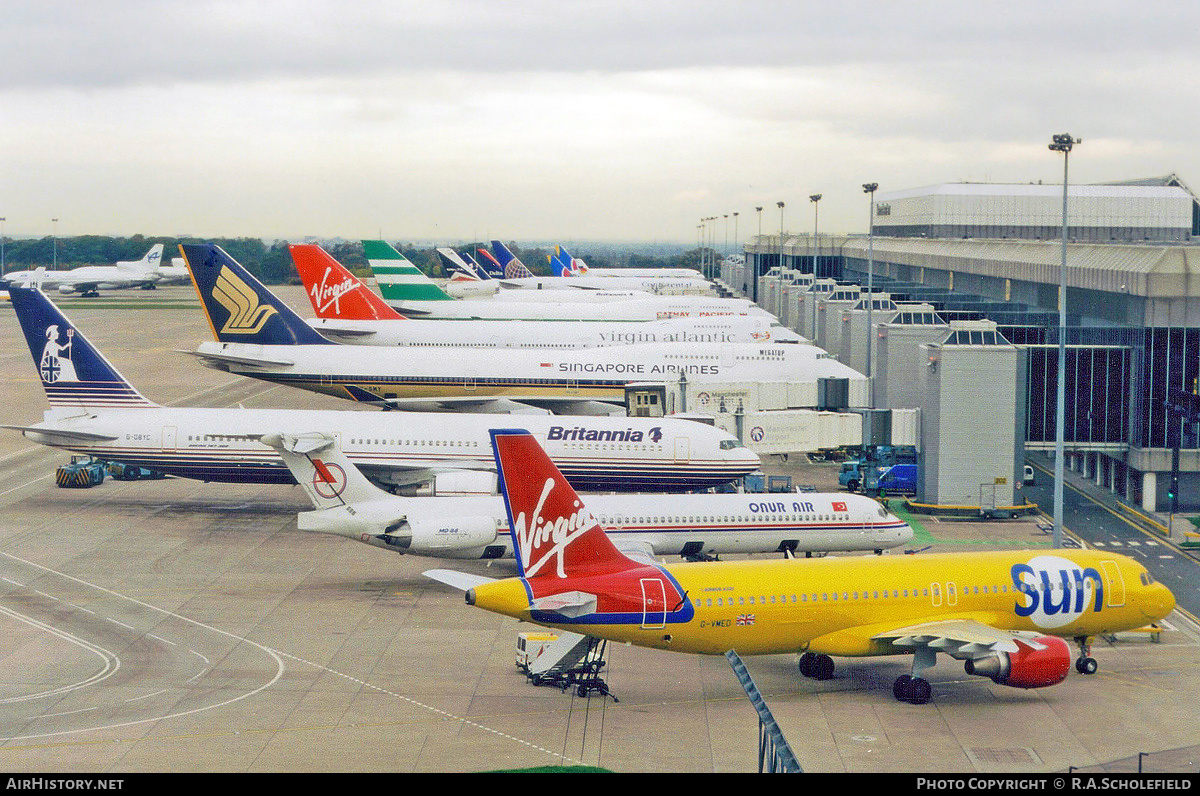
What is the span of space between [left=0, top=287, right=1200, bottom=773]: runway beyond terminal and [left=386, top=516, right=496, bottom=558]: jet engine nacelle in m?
1.90

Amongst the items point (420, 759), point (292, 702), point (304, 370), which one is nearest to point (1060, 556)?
point (420, 759)

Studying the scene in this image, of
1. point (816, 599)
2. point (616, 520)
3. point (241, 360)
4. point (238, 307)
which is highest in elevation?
point (238, 307)

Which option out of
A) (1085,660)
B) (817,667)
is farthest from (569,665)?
(1085,660)

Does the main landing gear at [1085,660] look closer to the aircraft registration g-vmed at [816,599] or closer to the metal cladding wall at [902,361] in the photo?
the aircraft registration g-vmed at [816,599]

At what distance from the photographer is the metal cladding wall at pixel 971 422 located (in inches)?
2303

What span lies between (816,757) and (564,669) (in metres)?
8.07

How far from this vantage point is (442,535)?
1757 inches

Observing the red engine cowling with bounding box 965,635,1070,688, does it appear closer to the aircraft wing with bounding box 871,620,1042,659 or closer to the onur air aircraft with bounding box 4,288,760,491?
the aircraft wing with bounding box 871,620,1042,659

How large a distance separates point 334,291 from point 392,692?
2481 inches

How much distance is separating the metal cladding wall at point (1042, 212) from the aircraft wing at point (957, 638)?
117m

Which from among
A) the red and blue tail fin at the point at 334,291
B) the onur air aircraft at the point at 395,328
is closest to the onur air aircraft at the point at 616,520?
the onur air aircraft at the point at 395,328

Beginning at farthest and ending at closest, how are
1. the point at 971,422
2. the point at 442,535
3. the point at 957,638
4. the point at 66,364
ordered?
the point at 971,422 → the point at 66,364 → the point at 442,535 → the point at 957,638

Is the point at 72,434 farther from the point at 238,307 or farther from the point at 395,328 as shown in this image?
the point at 395,328
